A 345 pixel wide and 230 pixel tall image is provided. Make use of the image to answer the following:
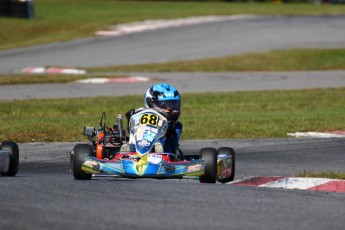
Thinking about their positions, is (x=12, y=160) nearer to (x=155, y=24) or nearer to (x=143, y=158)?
(x=143, y=158)

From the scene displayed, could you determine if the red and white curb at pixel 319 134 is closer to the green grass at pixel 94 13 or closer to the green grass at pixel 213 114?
the green grass at pixel 213 114

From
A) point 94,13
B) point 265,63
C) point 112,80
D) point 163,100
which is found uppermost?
point 163,100

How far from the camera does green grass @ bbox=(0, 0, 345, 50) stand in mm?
35438

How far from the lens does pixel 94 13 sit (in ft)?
139

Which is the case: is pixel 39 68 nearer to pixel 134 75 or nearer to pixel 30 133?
pixel 134 75

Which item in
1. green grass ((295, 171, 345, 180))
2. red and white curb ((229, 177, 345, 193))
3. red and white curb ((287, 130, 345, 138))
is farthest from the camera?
red and white curb ((287, 130, 345, 138))

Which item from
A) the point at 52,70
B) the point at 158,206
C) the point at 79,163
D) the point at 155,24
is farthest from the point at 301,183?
the point at 155,24

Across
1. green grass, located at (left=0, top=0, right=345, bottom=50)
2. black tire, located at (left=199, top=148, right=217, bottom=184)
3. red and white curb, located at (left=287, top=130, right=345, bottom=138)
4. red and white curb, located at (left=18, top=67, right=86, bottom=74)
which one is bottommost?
green grass, located at (left=0, top=0, right=345, bottom=50)

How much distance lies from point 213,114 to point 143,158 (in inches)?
286

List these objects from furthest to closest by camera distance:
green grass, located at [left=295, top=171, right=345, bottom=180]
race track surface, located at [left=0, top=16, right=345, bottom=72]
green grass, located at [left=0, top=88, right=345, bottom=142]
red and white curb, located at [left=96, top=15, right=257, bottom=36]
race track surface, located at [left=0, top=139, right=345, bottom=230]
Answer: red and white curb, located at [left=96, top=15, right=257, bottom=36], race track surface, located at [left=0, top=16, right=345, bottom=72], green grass, located at [left=0, top=88, right=345, bottom=142], green grass, located at [left=295, top=171, right=345, bottom=180], race track surface, located at [left=0, top=139, right=345, bottom=230]

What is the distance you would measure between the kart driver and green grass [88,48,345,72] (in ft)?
49.9

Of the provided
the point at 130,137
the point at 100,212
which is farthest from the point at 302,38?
the point at 100,212

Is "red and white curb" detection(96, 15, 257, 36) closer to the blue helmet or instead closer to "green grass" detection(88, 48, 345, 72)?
"green grass" detection(88, 48, 345, 72)

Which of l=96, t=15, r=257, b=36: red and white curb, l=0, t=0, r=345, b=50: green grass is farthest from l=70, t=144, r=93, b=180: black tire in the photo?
l=96, t=15, r=257, b=36: red and white curb
